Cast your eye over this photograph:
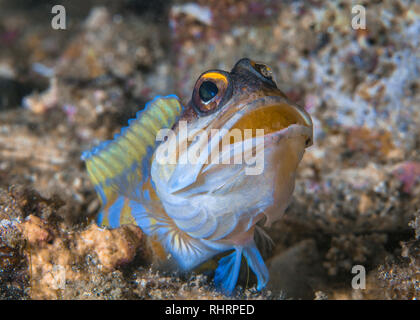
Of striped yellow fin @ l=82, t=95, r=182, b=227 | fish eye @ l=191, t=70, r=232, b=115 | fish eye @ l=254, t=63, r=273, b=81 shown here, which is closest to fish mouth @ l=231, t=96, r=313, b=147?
fish eye @ l=191, t=70, r=232, b=115

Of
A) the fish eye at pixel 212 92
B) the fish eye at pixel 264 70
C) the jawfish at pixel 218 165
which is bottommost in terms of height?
the jawfish at pixel 218 165

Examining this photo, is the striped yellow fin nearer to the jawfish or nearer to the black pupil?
the jawfish

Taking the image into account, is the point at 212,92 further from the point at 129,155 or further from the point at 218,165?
the point at 129,155

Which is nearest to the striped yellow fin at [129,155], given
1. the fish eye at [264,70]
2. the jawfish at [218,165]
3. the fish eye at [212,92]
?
the jawfish at [218,165]

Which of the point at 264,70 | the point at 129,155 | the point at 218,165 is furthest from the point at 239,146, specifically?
the point at 129,155

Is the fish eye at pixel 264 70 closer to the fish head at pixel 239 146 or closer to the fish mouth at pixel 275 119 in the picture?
the fish head at pixel 239 146

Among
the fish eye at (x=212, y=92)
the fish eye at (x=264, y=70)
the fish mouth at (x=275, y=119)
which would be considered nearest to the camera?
the fish mouth at (x=275, y=119)
